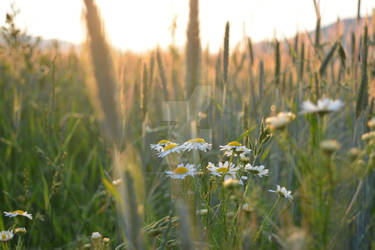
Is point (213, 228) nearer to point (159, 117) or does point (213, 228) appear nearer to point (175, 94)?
point (175, 94)

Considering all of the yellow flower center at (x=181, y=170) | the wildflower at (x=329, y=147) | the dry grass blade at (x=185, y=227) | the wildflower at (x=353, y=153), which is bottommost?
the yellow flower center at (x=181, y=170)

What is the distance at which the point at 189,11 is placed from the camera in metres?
0.71

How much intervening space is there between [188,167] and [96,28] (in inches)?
20.7

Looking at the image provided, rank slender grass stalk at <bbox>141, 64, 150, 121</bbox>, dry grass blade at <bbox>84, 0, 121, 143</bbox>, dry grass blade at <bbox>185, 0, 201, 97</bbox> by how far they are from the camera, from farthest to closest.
→ slender grass stalk at <bbox>141, 64, 150, 121</bbox>, dry grass blade at <bbox>185, 0, 201, 97</bbox>, dry grass blade at <bbox>84, 0, 121, 143</bbox>

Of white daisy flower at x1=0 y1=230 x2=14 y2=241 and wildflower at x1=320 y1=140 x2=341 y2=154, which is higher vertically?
wildflower at x1=320 y1=140 x2=341 y2=154

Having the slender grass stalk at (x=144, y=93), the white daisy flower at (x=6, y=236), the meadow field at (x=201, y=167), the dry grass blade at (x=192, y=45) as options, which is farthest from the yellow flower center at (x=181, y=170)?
the white daisy flower at (x=6, y=236)

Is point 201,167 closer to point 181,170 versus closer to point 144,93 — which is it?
point 181,170

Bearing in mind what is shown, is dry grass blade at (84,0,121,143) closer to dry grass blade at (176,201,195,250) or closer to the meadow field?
the meadow field

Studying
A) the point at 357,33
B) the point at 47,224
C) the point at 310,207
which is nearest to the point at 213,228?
the point at 310,207

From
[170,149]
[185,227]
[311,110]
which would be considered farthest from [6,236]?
[311,110]

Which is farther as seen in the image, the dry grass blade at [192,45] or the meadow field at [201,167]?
the dry grass blade at [192,45]

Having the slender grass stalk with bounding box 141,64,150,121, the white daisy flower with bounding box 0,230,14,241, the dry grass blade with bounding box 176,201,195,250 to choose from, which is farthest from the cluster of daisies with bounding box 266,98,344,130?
the white daisy flower with bounding box 0,230,14,241

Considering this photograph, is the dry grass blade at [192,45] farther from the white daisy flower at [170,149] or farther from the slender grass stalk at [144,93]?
the slender grass stalk at [144,93]

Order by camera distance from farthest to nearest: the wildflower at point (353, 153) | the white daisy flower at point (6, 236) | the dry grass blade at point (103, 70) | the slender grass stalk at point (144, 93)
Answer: the slender grass stalk at point (144, 93)
the white daisy flower at point (6, 236)
the wildflower at point (353, 153)
the dry grass blade at point (103, 70)
